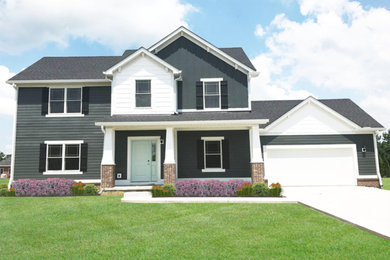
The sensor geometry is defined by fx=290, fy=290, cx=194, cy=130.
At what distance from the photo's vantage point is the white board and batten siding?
16.6 m

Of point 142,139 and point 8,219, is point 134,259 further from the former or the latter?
point 142,139

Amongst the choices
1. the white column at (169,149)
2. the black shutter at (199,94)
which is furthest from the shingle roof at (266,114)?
the white column at (169,149)

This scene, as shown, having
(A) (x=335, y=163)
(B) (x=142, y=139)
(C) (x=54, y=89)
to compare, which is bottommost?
(A) (x=335, y=163)

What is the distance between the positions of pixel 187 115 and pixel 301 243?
438 inches

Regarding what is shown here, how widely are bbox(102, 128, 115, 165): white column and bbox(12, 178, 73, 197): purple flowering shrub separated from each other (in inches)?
80.4

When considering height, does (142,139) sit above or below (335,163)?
above

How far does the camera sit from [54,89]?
683 inches

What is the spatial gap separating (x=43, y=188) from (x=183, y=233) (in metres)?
10.3

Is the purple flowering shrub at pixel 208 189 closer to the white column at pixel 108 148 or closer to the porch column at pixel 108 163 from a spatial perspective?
the porch column at pixel 108 163

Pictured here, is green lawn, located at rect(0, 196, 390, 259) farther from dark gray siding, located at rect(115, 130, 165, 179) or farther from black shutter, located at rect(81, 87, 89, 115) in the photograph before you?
black shutter, located at rect(81, 87, 89, 115)

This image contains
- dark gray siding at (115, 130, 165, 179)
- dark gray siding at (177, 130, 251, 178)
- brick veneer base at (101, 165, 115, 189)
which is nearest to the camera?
brick veneer base at (101, 165, 115, 189)

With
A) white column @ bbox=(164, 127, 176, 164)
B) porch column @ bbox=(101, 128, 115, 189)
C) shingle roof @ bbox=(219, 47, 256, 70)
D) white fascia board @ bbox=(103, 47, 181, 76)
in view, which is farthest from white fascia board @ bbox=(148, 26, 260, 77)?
porch column @ bbox=(101, 128, 115, 189)

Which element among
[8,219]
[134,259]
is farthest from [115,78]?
[134,259]

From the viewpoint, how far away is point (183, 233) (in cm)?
716
